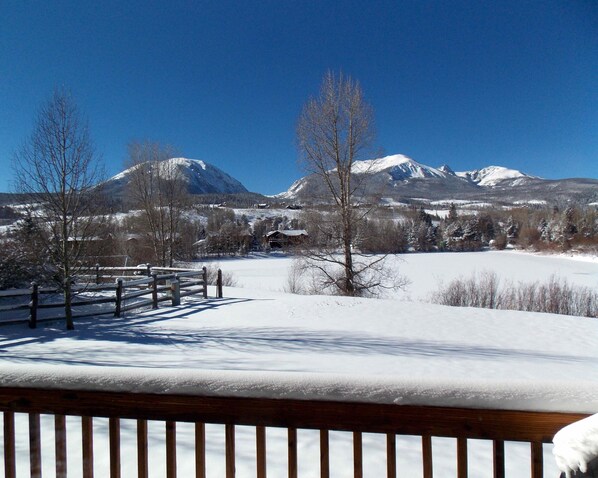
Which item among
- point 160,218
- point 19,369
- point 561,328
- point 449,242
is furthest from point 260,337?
point 449,242

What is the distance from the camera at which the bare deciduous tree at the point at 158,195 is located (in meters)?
22.8

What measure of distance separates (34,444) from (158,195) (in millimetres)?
23222

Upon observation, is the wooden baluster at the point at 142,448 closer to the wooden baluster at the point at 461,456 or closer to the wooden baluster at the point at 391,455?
the wooden baluster at the point at 391,455

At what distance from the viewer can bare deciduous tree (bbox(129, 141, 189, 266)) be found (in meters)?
22.8

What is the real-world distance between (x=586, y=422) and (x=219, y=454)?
278cm

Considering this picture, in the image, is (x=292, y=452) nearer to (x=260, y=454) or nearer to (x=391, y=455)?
(x=260, y=454)

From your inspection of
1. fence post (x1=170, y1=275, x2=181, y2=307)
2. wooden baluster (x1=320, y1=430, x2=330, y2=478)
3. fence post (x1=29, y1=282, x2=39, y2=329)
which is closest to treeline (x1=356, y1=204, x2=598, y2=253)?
fence post (x1=170, y1=275, x2=181, y2=307)

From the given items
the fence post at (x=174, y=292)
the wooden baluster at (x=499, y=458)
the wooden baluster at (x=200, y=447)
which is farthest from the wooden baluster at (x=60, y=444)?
the fence post at (x=174, y=292)

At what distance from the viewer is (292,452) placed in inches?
58.4

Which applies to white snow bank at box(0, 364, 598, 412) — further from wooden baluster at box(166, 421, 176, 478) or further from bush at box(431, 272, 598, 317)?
bush at box(431, 272, 598, 317)

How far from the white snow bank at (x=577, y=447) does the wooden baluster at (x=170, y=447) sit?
1.40m

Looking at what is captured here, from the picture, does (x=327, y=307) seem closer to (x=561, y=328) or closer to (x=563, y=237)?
(x=561, y=328)

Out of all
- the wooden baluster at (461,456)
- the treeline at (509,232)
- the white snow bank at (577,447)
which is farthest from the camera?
the treeline at (509,232)

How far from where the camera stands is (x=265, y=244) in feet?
239
